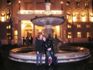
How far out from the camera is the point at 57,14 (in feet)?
161

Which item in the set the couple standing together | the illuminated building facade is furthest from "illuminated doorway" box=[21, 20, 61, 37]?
the couple standing together

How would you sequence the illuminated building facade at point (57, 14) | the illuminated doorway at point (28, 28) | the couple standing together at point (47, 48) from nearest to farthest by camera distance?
the couple standing together at point (47, 48), the illuminated building facade at point (57, 14), the illuminated doorway at point (28, 28)

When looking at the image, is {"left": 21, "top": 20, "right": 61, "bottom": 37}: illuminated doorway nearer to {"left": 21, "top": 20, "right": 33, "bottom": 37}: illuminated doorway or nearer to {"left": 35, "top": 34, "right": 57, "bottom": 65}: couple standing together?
{"left": 21, "top": 20, "right": 33, "bottom": 37}: illuminated doorway

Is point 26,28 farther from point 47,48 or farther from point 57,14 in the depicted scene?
point 47,48

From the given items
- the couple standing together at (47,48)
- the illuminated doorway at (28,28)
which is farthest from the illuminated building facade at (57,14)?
the couple standing together at (47,48)

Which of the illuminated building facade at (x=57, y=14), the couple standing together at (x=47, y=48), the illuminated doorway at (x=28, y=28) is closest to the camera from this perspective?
the couple standing together at (x=47, y=48)

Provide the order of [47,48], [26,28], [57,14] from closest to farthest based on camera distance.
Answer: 1. [47,48]
2. [57,14]
3. [26,28]

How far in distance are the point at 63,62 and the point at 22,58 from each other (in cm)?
293

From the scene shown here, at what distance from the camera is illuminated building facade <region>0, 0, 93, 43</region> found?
49.9 meters

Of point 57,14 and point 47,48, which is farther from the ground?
point 57,14

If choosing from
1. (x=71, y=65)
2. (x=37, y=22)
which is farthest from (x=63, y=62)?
(x=37, y=22)

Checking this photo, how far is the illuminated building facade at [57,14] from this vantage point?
49.9 metres

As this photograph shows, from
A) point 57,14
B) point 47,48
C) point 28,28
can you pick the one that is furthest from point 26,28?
point 47,48

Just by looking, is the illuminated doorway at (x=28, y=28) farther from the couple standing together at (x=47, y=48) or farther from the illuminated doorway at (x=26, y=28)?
the couple standing together at (x=47, y=48)
